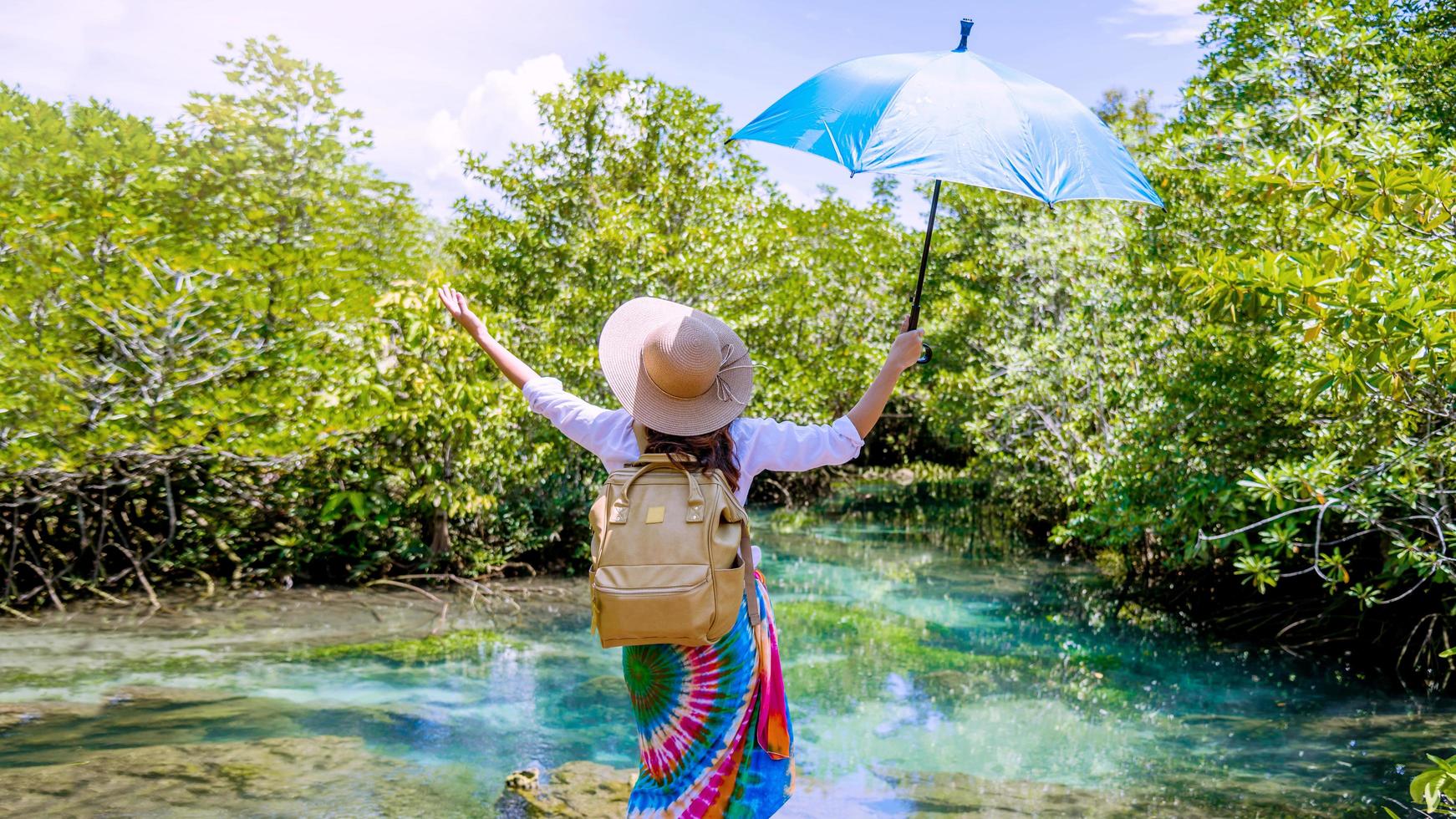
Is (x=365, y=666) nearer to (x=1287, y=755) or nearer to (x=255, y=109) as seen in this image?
(x=255, y=109)

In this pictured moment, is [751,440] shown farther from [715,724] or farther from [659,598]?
[715,724]

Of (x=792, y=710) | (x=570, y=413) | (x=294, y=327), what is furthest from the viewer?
(x=294, y=327)

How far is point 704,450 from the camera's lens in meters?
2.46

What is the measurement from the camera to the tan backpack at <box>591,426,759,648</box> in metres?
2.30

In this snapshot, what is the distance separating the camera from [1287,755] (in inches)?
218

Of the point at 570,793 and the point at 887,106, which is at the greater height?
the point at 887,106

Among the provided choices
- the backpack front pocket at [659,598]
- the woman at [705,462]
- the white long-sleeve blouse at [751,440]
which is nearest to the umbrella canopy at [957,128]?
the woman at [705,462]

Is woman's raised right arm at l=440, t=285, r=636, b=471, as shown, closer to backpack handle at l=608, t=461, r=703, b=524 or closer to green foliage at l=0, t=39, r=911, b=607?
backpack handle at l=608, t=461, r=703, b=524

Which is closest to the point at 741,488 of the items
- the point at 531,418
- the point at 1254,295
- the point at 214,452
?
the point at 1254,295

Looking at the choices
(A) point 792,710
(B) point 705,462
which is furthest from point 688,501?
(A) point 792,710

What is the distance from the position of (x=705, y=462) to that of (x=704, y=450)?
4 centimetres

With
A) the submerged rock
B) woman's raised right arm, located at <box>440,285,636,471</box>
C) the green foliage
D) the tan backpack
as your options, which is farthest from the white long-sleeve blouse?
the green foliage

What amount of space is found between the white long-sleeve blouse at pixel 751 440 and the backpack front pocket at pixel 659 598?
0.70ft

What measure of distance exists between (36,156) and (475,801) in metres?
5.08
